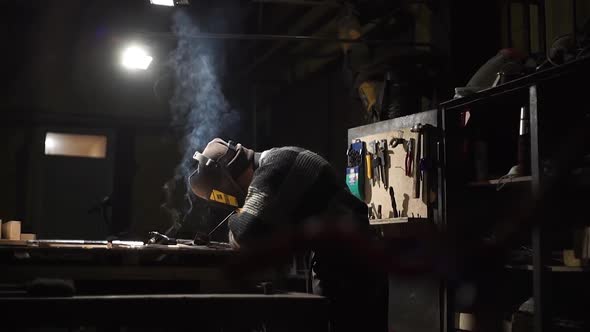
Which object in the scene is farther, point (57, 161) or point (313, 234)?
point (57, 161)

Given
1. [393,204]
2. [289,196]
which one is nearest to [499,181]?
[393,204]

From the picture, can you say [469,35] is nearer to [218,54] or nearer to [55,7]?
[218,54]

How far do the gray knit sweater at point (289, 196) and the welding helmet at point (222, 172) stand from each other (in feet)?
0.89

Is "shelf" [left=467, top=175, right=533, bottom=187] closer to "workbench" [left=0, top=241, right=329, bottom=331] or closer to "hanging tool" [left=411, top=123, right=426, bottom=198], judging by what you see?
"hanging tool" [left=411, top=123, right=426, bottom=198]

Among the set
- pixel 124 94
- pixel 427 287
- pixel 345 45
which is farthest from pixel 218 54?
pixel 427 287

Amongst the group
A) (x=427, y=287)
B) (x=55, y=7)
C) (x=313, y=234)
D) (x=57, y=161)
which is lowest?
(x=427, y=287)

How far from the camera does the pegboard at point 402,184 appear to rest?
4684 millimetres

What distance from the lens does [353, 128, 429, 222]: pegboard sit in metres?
4.68

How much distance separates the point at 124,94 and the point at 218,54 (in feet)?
6.24

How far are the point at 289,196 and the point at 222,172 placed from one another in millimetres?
615

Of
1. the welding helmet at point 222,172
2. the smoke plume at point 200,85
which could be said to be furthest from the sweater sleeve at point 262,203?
the smoke plume at point 200,85

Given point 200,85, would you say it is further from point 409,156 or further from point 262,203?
point 262,203

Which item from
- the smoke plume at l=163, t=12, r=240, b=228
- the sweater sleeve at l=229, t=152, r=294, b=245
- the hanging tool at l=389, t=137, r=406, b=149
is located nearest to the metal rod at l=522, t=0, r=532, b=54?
the hanging tool at l=389, t=137, r=406, b=149

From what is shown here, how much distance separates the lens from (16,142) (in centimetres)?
959
